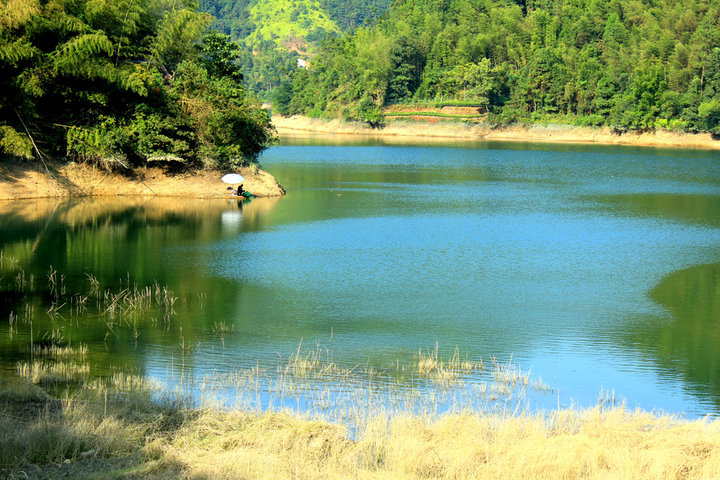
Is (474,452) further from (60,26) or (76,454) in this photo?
(60,26)

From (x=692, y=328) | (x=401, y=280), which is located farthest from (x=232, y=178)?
(x=692, y=328)

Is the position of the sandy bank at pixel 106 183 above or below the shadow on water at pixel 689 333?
above

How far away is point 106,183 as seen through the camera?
30.7 metres

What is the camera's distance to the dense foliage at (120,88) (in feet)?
89.5

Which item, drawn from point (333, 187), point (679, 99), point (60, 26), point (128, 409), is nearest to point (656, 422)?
point (128, 409)

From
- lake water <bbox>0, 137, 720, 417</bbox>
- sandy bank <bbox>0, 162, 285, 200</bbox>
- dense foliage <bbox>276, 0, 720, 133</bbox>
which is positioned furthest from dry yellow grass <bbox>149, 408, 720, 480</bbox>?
dense foliage <bbox>276, 0, 720, 133</bbox>

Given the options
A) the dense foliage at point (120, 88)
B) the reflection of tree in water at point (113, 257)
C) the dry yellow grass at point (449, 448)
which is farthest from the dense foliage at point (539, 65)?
the dry yellow grass at point (449, 448)

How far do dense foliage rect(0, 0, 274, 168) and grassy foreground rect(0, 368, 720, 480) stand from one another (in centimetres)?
2101

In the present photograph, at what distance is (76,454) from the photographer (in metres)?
7.29

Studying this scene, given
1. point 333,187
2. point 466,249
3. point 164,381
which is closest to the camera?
point 164,381

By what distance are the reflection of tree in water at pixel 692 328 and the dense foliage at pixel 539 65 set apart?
56.3 m

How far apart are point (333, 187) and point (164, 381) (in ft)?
88.4

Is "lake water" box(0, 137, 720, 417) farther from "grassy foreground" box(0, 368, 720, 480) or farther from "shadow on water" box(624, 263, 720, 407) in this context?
"grassy foreground" box(0, 368, 720, 480)

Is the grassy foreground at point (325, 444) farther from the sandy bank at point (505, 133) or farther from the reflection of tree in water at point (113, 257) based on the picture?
the sandy bank at point (505, 133)
